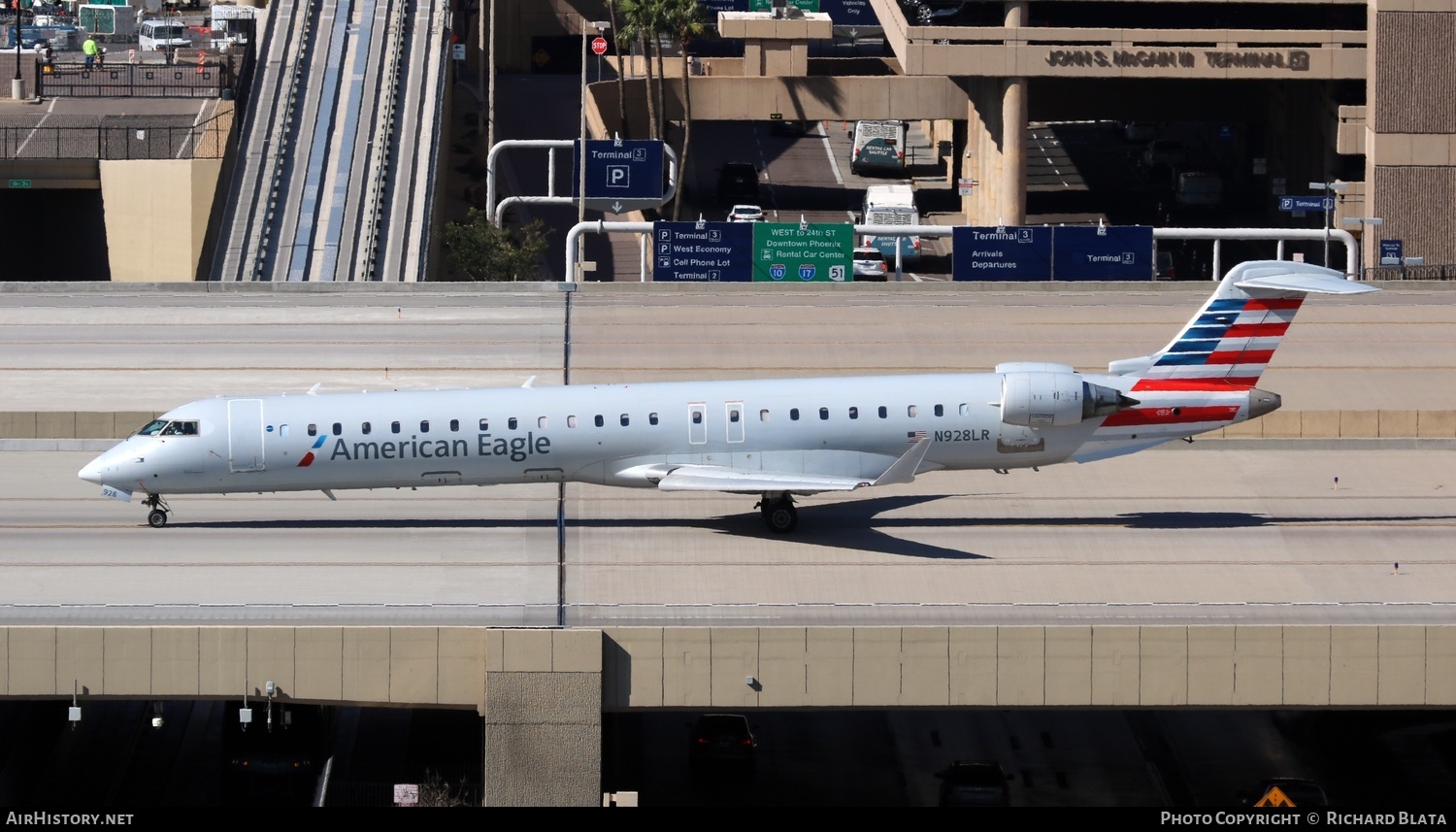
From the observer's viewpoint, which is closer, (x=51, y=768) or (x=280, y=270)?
(x=51, y=768)

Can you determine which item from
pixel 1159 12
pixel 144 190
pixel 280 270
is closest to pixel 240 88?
pixel 144 190

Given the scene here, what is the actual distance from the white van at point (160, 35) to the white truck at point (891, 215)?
117 feet

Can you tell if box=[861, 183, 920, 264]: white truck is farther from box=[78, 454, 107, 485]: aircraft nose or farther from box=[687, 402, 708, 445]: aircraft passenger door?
box=[78, 454, 107, 485]: aircraft nose

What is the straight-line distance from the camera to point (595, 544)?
40.0 meters

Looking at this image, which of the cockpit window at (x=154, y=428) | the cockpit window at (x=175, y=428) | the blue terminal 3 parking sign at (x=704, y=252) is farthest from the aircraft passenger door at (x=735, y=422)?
the blue terminal 3 parking sign at (x=704, y=252)

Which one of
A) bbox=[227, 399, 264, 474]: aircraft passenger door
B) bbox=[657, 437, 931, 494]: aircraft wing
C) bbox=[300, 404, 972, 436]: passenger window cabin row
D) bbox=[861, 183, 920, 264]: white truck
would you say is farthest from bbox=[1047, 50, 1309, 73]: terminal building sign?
bbox=[227, 399, 264, 474]: aircraft passenger door

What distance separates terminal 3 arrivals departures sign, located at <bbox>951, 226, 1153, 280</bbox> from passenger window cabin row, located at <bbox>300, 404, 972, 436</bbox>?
2628 centimetres

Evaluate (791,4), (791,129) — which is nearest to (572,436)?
(791,4)

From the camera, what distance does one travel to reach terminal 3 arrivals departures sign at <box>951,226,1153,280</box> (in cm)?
6500

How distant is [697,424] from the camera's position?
129 feet

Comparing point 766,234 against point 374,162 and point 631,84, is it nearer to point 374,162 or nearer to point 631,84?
point 374,162

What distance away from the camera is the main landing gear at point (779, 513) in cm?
4031

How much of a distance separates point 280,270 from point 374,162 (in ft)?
28.7

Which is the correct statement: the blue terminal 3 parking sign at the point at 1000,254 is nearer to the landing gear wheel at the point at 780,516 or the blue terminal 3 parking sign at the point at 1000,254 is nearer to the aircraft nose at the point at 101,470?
the landing gear wheel at the point at 780,516
